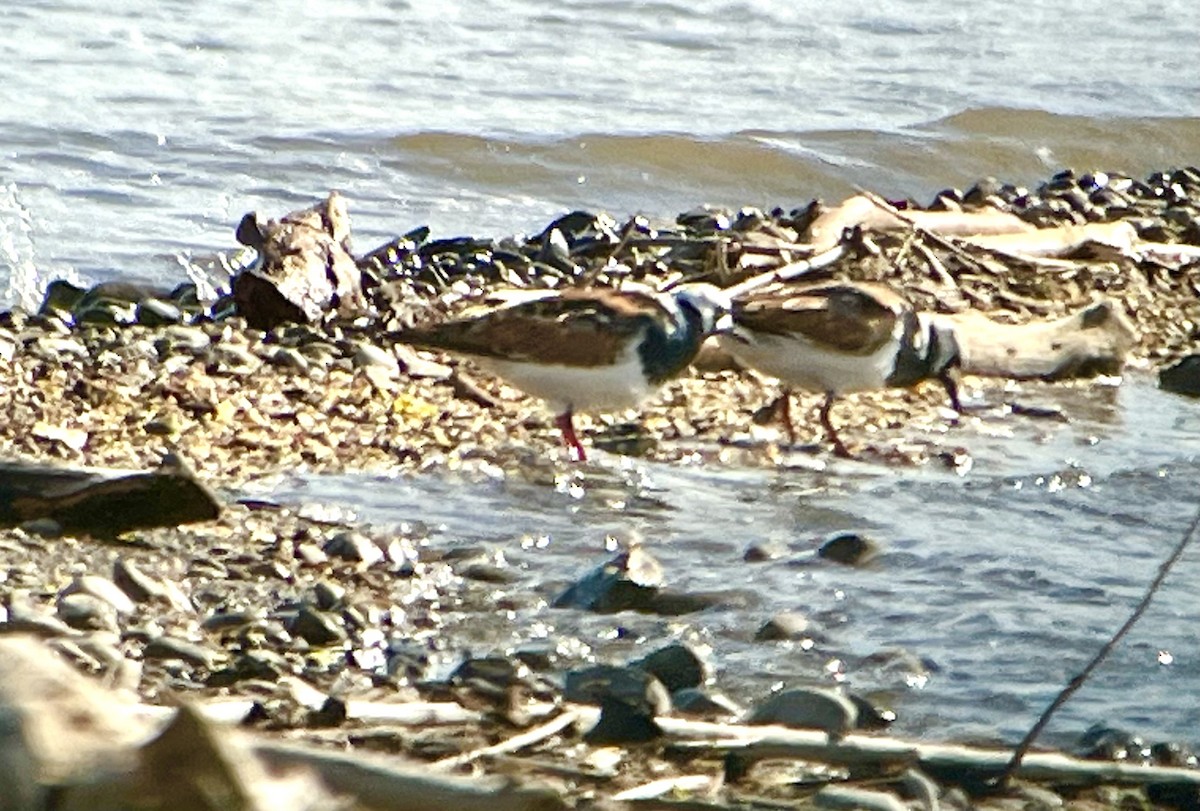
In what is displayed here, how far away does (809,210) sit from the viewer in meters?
8.90

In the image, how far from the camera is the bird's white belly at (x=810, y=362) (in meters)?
6.42

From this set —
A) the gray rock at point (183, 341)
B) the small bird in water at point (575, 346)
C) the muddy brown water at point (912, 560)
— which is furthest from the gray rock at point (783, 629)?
the gray rock at point (183, 341)

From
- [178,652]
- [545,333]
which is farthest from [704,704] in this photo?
[545,333]

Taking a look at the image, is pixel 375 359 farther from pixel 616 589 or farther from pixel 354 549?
pixel 616 589

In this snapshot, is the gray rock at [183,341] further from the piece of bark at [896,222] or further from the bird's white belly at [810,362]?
the piece of bark at [896,222]

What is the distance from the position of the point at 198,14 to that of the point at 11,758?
39.9 ft

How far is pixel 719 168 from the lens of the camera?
448 inches

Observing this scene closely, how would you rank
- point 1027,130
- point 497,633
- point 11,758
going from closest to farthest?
point 11,758, point 497,633, point 1027,130

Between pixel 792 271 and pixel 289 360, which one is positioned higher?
pixel 792 271

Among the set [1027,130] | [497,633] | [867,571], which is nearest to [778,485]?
[867,571]

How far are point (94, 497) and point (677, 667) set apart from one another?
1.51 meters

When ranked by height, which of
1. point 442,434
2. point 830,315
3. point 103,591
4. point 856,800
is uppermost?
point 830,315

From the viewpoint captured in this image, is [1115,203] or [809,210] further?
[1115,203]

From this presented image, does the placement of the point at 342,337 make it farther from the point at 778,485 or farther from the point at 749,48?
the point at 749,48
